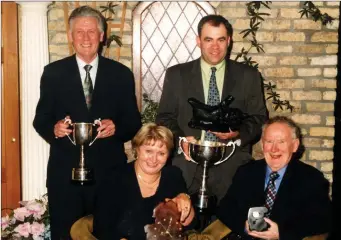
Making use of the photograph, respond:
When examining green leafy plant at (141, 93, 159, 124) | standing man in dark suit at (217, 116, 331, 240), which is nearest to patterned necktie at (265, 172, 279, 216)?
standing man in dark suit at (217, 116, 331, 240)

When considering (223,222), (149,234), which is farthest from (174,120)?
(149,234)

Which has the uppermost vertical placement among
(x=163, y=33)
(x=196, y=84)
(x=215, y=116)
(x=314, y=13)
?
(x=314, y=13)

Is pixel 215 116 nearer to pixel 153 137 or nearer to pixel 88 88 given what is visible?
Result: pixel 153 137

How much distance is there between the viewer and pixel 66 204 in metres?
2.89

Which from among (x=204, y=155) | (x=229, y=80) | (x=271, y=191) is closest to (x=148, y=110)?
(x=229, y=80)

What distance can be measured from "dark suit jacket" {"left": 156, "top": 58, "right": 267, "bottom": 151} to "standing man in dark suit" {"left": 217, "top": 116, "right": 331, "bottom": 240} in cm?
43

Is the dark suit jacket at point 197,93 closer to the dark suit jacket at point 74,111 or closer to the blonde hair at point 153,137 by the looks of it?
the dark suit jacket at point 74,111

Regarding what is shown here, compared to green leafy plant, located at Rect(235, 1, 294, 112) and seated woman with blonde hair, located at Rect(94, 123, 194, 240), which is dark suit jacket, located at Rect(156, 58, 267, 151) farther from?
green leafy plant, located at Rect(235, 1, 294, 112)

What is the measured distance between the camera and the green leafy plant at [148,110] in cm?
379

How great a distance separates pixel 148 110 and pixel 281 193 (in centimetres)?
172

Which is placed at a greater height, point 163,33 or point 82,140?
point 163,33

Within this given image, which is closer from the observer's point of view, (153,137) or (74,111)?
(153,137)

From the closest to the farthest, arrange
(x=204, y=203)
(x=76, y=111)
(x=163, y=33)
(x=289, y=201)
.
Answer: (x=289, y=201) → (x=204, y=203) → (x=76, y=111) → (x=163, y=33)

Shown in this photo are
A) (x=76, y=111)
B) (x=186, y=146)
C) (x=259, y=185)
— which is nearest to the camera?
(x=259, y=185)
